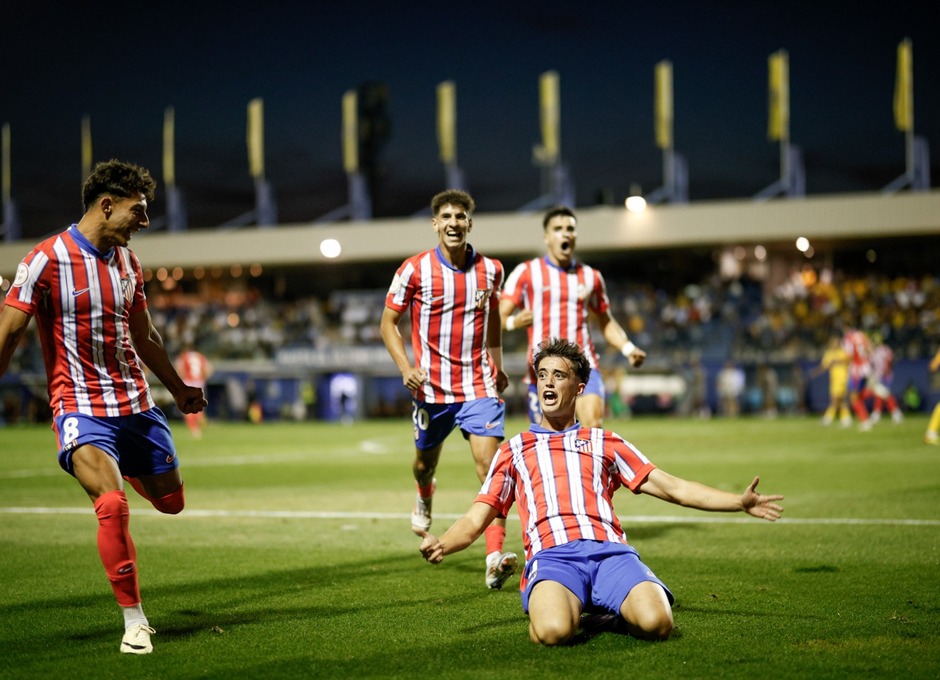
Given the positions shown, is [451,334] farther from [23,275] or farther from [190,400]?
[23,275]

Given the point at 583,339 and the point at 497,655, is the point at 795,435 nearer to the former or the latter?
the point at 583,339

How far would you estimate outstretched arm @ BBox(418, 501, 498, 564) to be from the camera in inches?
195

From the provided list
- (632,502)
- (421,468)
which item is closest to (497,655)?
(421,468)

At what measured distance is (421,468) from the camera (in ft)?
27.8

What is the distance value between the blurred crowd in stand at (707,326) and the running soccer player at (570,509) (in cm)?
3307

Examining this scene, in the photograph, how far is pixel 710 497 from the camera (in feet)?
16.9

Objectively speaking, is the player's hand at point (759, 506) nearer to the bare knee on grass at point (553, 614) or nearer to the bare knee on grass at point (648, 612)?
the bare knee on grass at point (648, 612)

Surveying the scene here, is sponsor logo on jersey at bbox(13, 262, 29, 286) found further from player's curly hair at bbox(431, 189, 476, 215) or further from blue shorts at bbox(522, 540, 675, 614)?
player's curly hair at bbox(431, 189, 476, 215)

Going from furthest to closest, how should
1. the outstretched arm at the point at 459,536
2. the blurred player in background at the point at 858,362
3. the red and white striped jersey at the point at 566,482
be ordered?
the blurred player in background at the point at 858,362, the red and white striped jersey at the point at 566,482, the outstretched arm at the point at 459,536

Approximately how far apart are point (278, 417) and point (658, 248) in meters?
17.5

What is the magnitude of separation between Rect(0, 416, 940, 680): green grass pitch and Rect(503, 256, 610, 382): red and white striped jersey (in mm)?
1876

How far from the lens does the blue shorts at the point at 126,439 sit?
553 centimetres

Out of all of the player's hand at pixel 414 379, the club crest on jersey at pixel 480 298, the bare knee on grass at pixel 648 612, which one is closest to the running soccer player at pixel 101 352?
the player's hand at pixel 414 379

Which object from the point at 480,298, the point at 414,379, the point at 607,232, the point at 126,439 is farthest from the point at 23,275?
the point at 607,232
